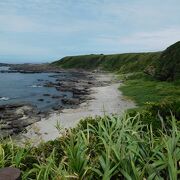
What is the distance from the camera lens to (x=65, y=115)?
41219 millimetres

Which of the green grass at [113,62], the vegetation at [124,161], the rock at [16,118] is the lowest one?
the rock at [16,118]

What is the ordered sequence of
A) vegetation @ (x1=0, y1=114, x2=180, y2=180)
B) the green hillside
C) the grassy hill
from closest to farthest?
vegetation @ (x1=0, y1=114, x2=180, y2=180) → the green hillside → the grassy hill

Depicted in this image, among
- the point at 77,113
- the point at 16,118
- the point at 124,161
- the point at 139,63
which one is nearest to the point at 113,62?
the point at 139,63

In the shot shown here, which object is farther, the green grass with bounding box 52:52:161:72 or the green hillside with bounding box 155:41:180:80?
the green grass with bounding box 52:52:161:72

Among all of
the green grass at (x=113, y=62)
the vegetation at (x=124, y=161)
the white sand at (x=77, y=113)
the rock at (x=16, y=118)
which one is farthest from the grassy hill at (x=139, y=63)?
the vegetation at (x=124, y=161)

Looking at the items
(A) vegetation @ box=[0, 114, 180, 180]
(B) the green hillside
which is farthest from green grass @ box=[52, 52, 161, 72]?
(A) vegetation @ box=[0, 114, 180, 180]

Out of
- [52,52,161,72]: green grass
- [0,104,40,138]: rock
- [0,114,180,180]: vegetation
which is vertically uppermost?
[0,114,180,180]: vegetation

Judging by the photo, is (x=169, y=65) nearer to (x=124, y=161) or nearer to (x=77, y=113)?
(x=77, y=113)

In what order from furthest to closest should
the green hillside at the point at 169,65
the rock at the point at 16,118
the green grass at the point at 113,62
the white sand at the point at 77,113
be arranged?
the green grass at the point at 113,62
the green hillside at the point at 169,65
the rock at the point at 16,118
the white sand at the point at 77,113

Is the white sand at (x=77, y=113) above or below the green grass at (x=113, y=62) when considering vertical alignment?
below

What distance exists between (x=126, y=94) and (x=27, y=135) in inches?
1044

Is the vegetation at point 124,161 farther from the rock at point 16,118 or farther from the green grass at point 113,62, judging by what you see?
the green grass at point 113,62

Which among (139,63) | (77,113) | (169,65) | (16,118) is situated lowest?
(16,118)

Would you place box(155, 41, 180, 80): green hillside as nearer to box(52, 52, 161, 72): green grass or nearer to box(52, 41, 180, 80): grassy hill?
box(52, 41, 180, 80): grassy hill
